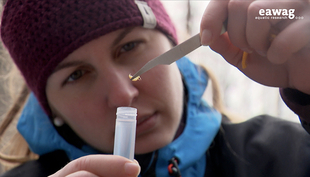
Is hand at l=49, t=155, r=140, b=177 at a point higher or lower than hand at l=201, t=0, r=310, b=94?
lower

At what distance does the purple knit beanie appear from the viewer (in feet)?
2.11

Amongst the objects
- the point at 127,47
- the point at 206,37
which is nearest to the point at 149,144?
the point at 127,47

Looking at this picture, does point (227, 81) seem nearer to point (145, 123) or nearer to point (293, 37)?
point (145, 123)

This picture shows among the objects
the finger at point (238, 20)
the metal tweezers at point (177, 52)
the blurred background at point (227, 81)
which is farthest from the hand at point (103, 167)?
the blurred background at point (227, 81)

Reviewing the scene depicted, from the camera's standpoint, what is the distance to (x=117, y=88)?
2.05 feet

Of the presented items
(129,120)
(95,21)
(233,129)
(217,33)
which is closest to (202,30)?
(217,33)

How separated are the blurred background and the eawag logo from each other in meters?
0.43

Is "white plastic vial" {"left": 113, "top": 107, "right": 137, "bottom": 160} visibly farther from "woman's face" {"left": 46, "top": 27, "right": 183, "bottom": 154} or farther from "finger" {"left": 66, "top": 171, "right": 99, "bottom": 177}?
"woman's face" {"left": 46, "top": 27, "right": 183, "bottom": 154}

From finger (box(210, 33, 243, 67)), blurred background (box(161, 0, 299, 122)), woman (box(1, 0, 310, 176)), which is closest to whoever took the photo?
finger (box(210, 33, 243, 67))

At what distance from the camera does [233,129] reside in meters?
0.80

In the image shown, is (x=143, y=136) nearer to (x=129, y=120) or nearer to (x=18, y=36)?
(x=129, y=120)

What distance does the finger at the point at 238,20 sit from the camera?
43cm

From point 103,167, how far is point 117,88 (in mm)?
257

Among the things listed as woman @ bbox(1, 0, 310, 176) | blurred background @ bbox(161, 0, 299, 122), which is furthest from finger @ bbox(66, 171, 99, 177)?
blurred background @ bbox(161, 0, 299, 122)
